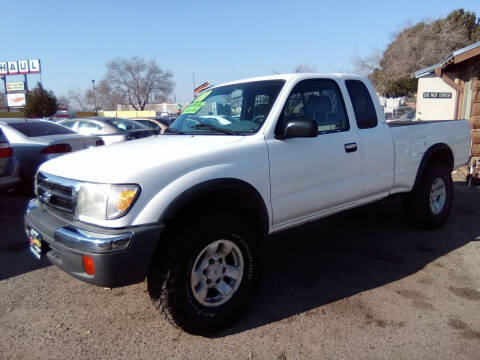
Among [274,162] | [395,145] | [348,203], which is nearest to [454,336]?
[348,203]

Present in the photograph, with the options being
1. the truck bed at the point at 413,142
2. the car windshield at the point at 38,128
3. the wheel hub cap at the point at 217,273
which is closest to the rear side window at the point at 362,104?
the truck bed at the point at 413,142

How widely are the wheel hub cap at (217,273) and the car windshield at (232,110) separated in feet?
3.26

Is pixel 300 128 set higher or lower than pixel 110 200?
higher

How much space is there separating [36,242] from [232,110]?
2002 millimetres

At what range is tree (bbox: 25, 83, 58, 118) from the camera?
3878cm

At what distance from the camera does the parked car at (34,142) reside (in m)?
6.50

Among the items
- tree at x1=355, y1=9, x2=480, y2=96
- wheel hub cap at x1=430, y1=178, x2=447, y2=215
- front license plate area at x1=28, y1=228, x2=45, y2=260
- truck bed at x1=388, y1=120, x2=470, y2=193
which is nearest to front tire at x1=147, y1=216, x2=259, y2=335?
front license plate area at x1=28, y1=228, x2=45, y2=260

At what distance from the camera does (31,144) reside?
21.5ft

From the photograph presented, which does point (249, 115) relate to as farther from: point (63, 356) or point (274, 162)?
point (63, 356)

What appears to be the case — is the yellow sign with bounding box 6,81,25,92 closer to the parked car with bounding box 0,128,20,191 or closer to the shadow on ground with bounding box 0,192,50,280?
the shadow on ground with bounding box 0,192,50,280

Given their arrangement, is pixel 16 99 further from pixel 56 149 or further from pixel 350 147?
pixel 350 147

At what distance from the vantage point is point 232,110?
351 cm

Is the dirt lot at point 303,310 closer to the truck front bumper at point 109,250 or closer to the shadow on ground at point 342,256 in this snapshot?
the shadow on ground at point 342,256

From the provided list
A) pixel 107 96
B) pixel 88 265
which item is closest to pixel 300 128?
pixel 88 265
